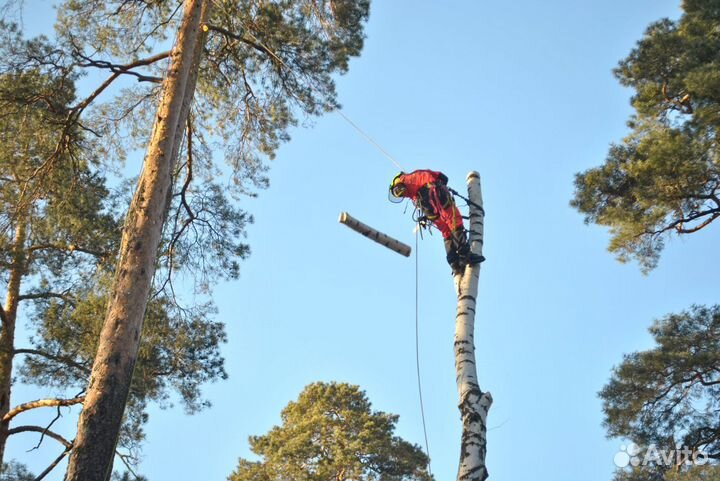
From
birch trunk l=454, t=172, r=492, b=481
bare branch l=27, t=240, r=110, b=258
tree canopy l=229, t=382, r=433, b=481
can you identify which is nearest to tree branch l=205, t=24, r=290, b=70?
birch trunk l=454, t=172, r=492, b=481

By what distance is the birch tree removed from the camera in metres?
5.25

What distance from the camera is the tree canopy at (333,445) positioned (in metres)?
16.9

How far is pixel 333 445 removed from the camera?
17375mm

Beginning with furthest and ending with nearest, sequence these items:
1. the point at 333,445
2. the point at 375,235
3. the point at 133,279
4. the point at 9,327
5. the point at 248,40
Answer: the point at 333,445, the point at 9,327, the point at 248,40, the point at 375,235, the point at 133,279

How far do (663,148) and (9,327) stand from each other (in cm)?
876

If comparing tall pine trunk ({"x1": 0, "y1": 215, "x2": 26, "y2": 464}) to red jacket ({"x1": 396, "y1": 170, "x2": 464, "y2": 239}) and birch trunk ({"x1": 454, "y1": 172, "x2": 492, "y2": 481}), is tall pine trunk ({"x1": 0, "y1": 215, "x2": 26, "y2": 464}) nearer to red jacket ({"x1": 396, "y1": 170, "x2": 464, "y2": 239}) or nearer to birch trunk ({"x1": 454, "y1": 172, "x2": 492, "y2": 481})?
red jacket ({"x1": 396, "y1": 170, "x2": 464, "y2": 239})

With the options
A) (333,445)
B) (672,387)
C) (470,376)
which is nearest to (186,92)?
(470,376)

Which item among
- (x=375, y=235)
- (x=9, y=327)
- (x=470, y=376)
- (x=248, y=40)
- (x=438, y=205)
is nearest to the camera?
(x=470, y=376)

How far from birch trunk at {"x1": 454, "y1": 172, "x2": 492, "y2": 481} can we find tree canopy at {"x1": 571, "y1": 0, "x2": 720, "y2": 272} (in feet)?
10.3

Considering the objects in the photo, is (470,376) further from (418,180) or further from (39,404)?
(39,404)

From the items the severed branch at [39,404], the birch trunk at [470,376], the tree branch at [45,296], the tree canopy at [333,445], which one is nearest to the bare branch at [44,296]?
the tree branch at [45,296]

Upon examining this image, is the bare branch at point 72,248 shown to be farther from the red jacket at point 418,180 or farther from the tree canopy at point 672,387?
the tree canopy at point 672,387

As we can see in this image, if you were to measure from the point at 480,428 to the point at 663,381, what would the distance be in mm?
6254

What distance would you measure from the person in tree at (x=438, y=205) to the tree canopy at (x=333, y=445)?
423 inches
